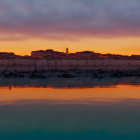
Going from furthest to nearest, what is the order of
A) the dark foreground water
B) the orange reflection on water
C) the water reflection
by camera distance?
the water reflection, the orange reflection on water, the dark foreground water

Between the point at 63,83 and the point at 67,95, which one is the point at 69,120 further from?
the point at 63,83

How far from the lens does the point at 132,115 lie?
713 centimetres

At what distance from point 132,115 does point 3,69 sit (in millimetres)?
23471

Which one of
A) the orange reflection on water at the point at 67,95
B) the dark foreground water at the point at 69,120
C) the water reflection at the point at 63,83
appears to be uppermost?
the water reflection at the point at 63,83

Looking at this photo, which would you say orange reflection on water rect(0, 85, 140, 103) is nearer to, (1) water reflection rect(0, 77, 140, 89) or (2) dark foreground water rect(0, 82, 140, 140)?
(2) dark foreground water rect(0, 82, 140, 140)

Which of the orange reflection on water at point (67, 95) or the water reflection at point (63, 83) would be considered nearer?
the orange reflection on water at point (67, 95)

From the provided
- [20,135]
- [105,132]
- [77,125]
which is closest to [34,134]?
[20,135]

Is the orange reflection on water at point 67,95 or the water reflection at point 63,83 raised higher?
the water reflection at point 63,83

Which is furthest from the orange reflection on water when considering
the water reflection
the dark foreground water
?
the water reflection

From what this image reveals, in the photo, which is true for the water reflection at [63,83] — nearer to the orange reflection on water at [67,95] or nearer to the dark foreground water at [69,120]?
the orange reflection on water at [67,95]

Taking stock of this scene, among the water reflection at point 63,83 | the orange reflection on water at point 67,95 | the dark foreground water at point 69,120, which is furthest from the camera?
the water reflection at point 63,83

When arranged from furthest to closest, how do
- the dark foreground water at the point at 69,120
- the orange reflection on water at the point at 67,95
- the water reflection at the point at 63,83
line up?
the water reflection at the point at 63,83 < the orange reflection on water at the point at 67,95 < the dark foreground water at the point at 69,120

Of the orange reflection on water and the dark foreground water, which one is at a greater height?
the orange reflection on water

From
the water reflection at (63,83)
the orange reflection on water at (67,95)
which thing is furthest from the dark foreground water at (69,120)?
the water reflection at (63,83)
